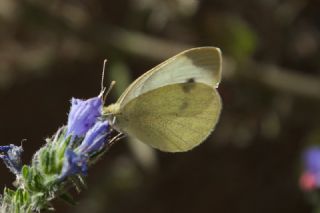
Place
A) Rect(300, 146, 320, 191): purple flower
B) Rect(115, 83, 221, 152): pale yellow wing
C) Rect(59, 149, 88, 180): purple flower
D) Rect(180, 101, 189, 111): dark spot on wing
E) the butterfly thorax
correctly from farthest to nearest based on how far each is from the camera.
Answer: Rect(300, 146, 320, 191): purple flower < Rect(180, 101, 189, 111): dark spot on wing < Rect(115, 83, 221, 152): pale yellow wing < the butterfly thorax < Rect(59, 149, 88, 180): purple flower

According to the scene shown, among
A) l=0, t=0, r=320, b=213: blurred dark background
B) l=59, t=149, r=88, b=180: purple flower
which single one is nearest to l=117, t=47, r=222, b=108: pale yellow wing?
l=59, t=149, r=88, b=180: purple flower

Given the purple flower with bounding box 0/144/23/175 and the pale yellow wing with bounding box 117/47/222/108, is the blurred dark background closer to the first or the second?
the pale yellow wing with bounding box 117/47/222/108

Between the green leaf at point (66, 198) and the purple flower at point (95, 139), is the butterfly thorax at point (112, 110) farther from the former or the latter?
the green leaf at point (66, 198)

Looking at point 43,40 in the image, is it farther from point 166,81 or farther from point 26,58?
point 166,81

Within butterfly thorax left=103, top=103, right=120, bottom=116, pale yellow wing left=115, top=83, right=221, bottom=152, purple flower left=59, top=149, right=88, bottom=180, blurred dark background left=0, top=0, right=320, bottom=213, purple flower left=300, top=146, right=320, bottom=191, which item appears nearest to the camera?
purple flower left=59, top=149, right=88, bottom=180

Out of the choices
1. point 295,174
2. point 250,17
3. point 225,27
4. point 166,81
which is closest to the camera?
point 166,81

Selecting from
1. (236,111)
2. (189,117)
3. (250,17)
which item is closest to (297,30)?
(250,17)

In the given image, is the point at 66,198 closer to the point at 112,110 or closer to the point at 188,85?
the point at 112,110

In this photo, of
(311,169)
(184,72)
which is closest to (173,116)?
(184,72)
